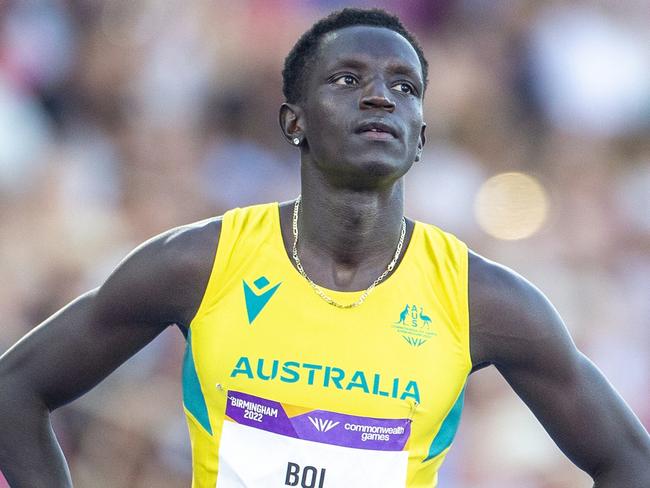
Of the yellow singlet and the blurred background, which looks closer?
the yellow singlet

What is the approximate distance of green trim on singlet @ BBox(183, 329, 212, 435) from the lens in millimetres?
4117

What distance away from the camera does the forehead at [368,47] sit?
409 centimetres

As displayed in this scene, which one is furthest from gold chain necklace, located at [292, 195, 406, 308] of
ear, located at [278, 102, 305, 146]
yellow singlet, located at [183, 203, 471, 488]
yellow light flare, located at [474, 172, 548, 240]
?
yellow light flare, located at [474, 172, 548, 240]

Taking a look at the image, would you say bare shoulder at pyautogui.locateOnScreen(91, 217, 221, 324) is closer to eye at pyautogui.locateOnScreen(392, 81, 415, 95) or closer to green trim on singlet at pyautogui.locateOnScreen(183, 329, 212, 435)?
green trim on singlet at pyautogui.locateOnScreen(183, 329, 212, 435)

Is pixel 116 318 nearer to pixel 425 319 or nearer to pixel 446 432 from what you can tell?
pixel 425 319

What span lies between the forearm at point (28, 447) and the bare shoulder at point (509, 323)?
1469mm

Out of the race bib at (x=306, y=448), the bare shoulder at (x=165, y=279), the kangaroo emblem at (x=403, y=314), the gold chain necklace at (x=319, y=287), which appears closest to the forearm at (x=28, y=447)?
the bare shoulder at (x=165, y=279)

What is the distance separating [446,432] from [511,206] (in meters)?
4.65

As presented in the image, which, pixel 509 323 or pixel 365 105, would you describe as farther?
pixel 509 323

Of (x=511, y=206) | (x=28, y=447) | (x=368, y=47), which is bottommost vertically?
(x=28, y=447)

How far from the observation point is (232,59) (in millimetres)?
8930

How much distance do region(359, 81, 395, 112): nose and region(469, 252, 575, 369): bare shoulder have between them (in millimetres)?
644

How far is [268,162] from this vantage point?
28.6 ft

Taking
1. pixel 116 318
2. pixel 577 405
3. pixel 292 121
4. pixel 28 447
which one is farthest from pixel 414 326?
pixel 28 447
